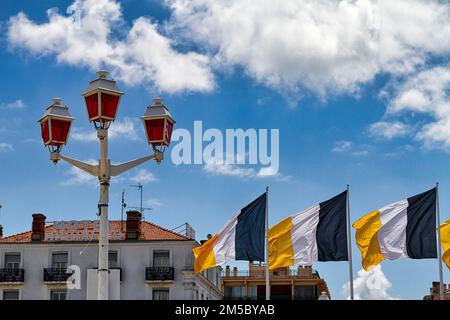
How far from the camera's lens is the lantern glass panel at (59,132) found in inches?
745

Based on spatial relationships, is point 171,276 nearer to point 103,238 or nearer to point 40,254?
point 40,254

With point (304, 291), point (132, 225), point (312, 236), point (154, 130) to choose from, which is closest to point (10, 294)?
point (132, 225)

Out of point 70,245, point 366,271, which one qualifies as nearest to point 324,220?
point 366,271

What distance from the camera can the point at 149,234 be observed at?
70688mm

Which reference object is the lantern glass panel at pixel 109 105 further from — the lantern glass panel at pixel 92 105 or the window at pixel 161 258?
the window at pixel 161 258

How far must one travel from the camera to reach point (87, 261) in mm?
68812

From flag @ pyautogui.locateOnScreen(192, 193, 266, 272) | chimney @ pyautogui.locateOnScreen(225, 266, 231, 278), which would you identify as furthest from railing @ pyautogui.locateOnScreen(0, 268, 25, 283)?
flag @ pyautogui.locateOnScreen(192, 193, 266, 272)

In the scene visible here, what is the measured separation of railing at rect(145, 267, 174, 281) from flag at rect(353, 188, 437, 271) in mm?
39633

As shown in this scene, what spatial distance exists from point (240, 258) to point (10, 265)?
4589 centimetres

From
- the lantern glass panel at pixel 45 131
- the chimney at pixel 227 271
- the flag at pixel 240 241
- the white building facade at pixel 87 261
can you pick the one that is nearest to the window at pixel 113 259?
the white building facade at pixel 87 261

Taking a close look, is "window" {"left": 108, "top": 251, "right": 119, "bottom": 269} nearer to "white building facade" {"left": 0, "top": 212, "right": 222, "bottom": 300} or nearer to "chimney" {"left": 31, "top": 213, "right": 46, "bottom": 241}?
"white building facade" {"left": 0, "top": 212, "right": 222, "bottom": 300}

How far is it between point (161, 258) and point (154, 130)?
50.4 m

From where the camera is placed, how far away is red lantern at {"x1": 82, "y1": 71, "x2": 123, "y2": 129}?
18469mm

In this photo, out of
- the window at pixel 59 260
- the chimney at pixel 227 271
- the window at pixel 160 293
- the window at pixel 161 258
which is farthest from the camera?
the chimney at pixel 227 271
